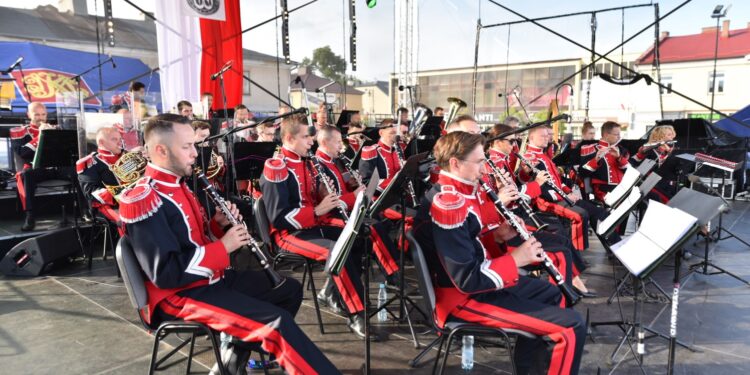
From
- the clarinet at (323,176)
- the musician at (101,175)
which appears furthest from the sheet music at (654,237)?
the musician at (101,175)

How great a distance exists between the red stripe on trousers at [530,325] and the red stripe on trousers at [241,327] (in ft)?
2.80

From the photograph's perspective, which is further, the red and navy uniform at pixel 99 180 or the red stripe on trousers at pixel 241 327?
the red and navy uniform at pixel 99 180

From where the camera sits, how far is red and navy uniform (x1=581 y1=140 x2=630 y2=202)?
636cm

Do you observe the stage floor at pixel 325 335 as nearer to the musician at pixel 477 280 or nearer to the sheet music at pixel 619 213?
the musician at pixel 477 280

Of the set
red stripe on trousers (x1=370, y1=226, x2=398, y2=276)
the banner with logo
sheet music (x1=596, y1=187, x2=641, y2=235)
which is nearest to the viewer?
sheet music (x1=596, y1=187, x2=641, y2=235)

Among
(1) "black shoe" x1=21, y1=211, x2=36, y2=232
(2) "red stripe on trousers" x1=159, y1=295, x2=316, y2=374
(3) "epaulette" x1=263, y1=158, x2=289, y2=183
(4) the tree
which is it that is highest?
(4) the tree

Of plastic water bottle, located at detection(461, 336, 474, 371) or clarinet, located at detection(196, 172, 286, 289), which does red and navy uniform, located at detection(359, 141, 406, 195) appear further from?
clarinet, located at detection(196, 172, 286, 289)

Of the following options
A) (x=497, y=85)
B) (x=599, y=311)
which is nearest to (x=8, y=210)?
(x=599, y=311)

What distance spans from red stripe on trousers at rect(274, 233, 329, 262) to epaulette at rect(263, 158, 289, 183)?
18.0 inches

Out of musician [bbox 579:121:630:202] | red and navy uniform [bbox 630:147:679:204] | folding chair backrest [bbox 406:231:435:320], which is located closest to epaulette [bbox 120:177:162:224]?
folding chair backrest [bbox 406:231:435:320]

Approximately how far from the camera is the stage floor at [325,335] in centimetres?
311

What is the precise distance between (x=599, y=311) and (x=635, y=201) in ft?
3.90

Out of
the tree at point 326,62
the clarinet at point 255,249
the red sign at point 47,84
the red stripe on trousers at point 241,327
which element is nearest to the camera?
the red stripe on trousers at point 241,327

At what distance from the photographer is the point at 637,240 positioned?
2705mm
